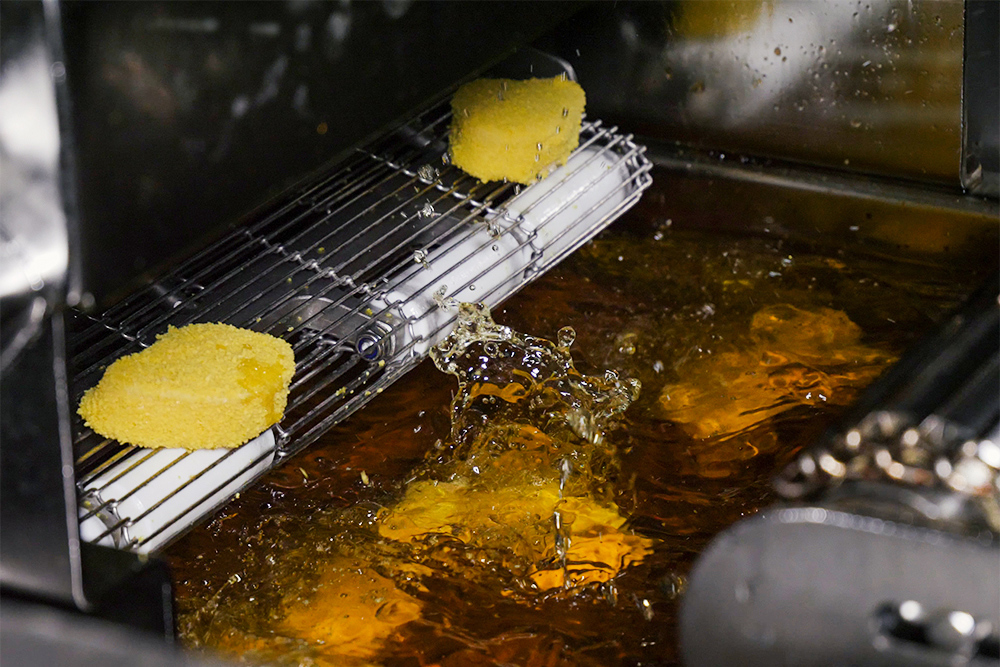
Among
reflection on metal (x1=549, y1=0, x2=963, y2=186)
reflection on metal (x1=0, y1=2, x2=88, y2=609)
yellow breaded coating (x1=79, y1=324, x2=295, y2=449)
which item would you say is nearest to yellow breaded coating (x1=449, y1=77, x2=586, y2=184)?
reflection on metal (x1=549, y1=0, x2=963, y2=186)

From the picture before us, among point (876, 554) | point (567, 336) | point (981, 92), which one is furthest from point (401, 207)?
point (876, 554)

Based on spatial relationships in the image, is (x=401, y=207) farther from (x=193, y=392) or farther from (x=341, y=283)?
(x=193, y=392)

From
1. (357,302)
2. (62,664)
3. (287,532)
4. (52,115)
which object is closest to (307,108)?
(52,115)

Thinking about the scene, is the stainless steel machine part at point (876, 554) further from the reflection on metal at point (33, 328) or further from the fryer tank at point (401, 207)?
the reflection on metal at point (33, 328)

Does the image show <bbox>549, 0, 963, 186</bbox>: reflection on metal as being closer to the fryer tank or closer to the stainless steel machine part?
the fryer tank

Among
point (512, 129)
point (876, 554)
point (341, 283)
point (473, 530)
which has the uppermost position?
point (876, 554)

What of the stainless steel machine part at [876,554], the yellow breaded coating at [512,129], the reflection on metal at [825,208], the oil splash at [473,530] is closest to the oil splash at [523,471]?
the oil splash at [473,530]
